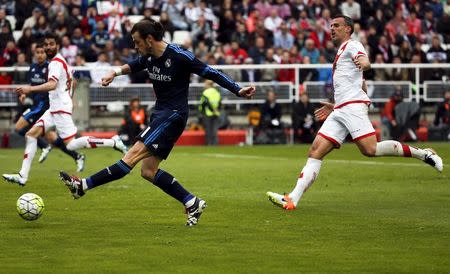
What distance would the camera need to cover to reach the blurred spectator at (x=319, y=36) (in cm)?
3794

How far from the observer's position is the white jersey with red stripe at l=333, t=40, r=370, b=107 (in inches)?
644

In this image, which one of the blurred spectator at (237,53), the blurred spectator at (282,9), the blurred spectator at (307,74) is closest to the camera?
the blurred spectator at (307,74)

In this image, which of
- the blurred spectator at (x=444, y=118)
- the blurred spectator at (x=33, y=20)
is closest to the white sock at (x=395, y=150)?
the blurred spectator at (x=444, y=118)

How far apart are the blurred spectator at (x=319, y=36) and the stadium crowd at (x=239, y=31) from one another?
0.10 ft

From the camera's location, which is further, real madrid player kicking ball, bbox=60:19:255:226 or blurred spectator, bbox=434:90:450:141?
blurred spectator, bbox=434:90:450:141

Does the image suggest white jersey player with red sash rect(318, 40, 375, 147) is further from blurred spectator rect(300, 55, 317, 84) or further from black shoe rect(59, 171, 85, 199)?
blurred spectator rect(300, 55, 317, 84)

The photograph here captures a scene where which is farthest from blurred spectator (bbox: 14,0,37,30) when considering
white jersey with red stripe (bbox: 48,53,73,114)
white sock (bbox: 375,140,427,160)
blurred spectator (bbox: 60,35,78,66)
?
white sock (bbox: 375,140,427,160)

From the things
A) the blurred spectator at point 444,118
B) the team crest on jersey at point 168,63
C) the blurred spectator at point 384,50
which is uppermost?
the team crest on jersey at point 168,63

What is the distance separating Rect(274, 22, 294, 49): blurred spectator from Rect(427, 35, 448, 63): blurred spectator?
4.31 metres

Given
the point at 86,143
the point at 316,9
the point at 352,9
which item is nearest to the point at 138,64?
the point at 86,143

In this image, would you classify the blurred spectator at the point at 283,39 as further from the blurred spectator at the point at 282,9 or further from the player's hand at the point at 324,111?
the player's hand at the point at 324,111

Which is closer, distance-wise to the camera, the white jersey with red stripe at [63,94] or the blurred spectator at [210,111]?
the white jersey with red stripe at [63,94]

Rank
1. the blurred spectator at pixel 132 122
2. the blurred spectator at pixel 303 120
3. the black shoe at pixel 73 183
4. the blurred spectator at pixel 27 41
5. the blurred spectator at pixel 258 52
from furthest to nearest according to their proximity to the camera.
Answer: the blurred spectator at pixel 258 52 < the blurred spectator at pixel 27 41 < the blurred spectator at pixel 303 120 < the blurred spectator at pixel 132 122 < the black shoe at pixel 73 183

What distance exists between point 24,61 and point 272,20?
817 centimetres
